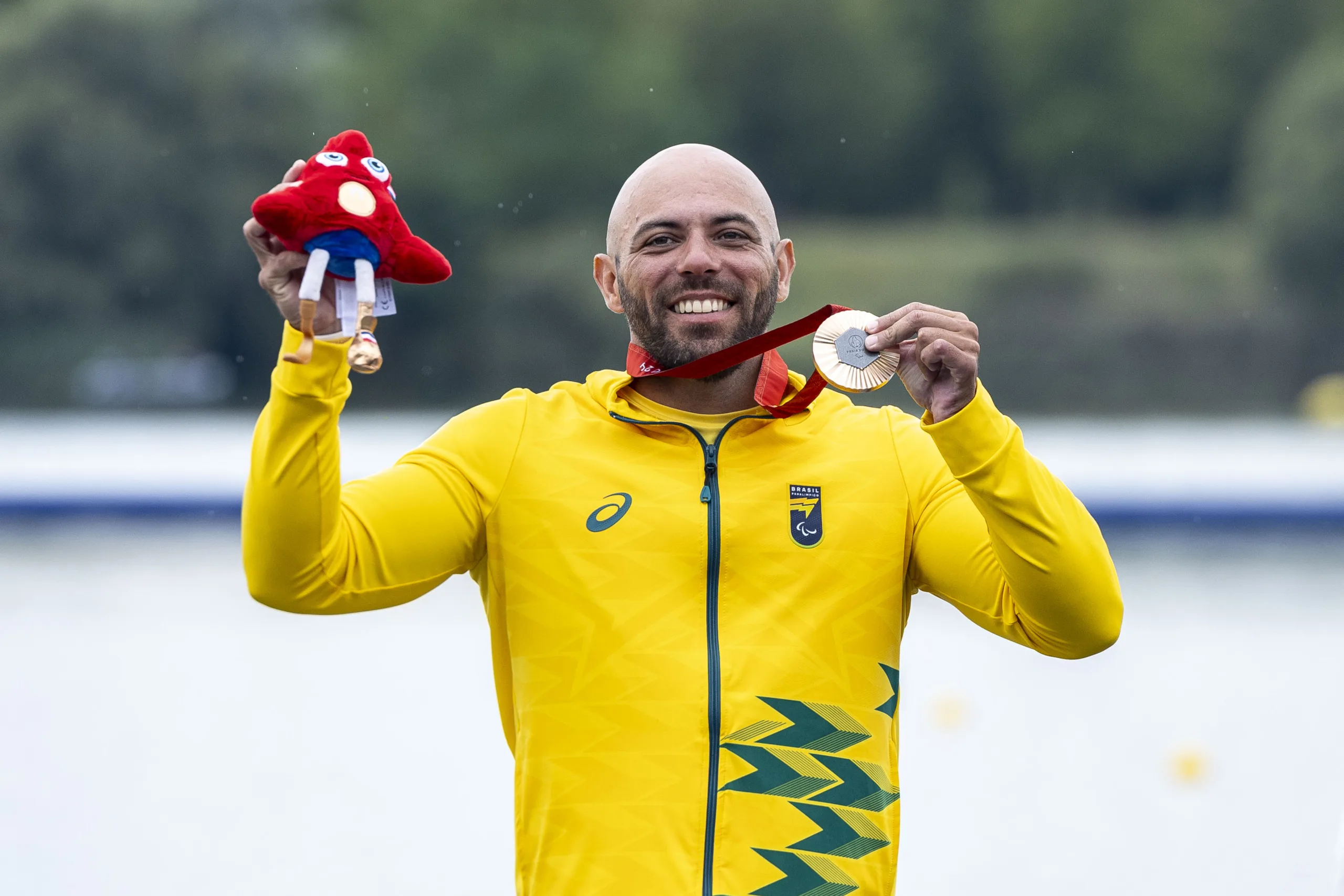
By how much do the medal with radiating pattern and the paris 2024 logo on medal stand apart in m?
0.16

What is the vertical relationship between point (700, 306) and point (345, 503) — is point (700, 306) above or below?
above

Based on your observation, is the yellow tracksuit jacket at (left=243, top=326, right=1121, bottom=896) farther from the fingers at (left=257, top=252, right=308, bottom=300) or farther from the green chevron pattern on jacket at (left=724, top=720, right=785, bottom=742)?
the fingers at (left=257, top=252, right=308, bottom=300)

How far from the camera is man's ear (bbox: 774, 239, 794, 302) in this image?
1838 millimetres

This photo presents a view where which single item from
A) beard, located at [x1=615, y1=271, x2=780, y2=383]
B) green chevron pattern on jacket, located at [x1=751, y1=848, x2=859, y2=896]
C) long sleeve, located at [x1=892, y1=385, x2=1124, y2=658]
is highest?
beard, located at [x1=615, y1=271, x2=780, y2=383]

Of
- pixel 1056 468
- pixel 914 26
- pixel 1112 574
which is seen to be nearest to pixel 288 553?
pixel 1112 574

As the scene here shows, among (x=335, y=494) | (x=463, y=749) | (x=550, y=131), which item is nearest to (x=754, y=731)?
(x=335, y=494)

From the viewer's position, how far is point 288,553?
1.49m

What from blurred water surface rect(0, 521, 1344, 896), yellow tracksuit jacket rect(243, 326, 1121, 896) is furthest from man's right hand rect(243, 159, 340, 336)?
blurred water surface rect(0, 521, 1344, 896)

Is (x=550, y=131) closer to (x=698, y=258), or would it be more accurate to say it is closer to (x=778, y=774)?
(x=698, y=258)

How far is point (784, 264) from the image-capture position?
1.89 meters

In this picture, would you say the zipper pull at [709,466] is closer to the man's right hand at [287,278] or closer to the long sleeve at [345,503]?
the long sleeve at [345,503]

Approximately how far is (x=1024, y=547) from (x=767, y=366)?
409mm

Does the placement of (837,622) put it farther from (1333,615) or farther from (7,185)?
(7,185)

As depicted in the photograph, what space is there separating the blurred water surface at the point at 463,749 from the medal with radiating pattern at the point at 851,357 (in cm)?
235
